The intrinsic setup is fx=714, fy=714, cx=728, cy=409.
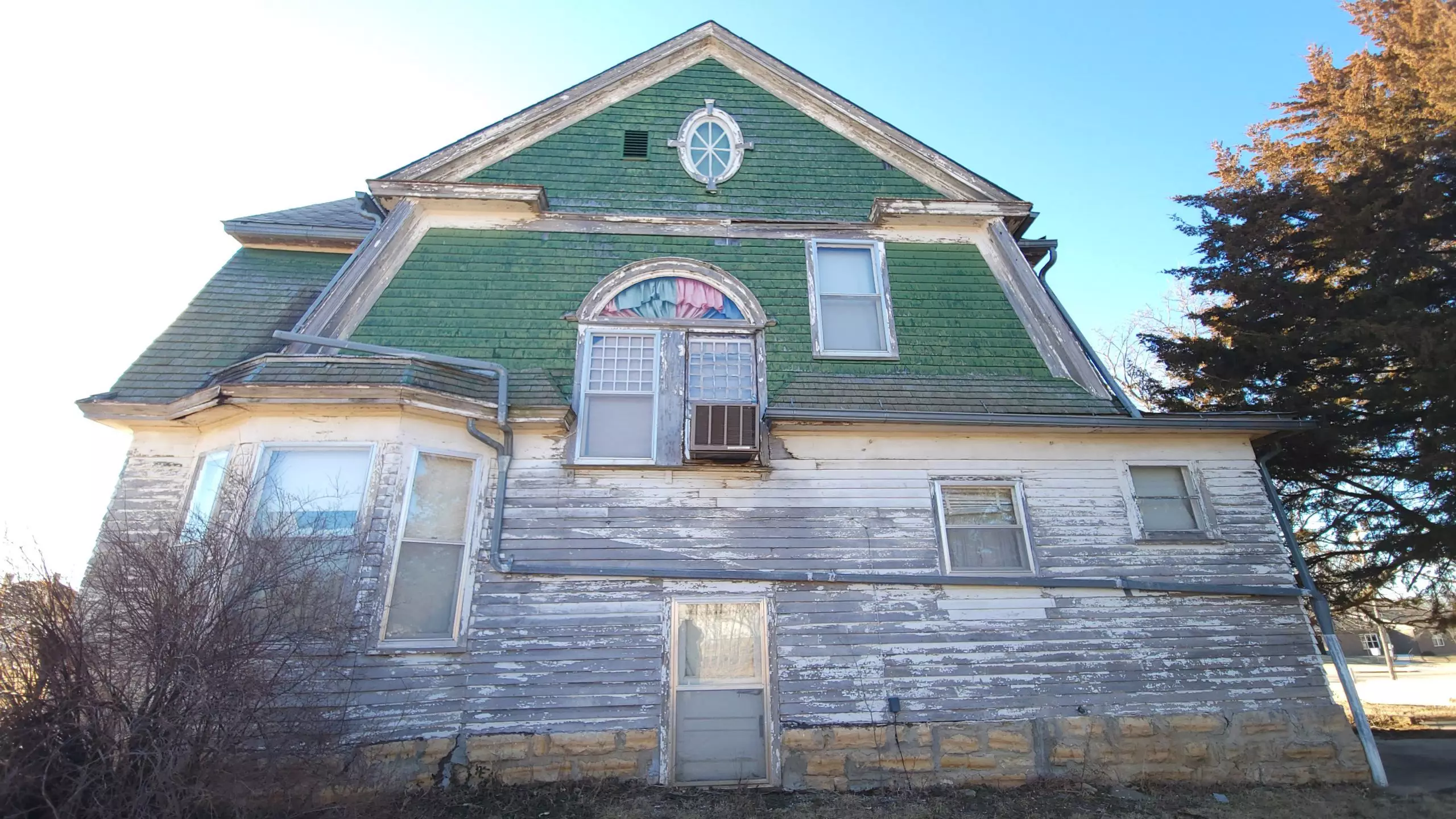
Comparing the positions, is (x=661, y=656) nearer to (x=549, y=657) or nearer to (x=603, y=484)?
(x=549, y=657)

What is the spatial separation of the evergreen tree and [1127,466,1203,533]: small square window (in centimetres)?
295

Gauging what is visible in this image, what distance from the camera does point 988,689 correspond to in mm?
7207

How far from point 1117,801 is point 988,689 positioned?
1.40m

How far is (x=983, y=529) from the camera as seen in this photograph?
26.1 feet

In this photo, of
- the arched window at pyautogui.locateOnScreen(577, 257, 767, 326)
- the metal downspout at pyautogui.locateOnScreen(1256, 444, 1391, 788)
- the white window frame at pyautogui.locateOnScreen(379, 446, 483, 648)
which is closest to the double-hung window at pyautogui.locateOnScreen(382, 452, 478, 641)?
the white window frame at pyautogui.locateOnScreen(379, 446, 483, 648)

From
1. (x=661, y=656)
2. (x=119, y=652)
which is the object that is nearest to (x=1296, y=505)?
(x=661, y=656)

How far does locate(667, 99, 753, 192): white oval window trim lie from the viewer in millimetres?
10266

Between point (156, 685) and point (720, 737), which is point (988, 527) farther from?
point (156, 685)

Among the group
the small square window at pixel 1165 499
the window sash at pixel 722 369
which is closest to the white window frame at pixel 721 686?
the window sash at pixel 722 369

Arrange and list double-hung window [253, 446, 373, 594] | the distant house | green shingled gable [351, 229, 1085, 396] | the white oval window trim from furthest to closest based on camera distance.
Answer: the distant house
the white oval window trim
green shingled gable [351, 229, 1085, 396]
double-hung window [253, 446, 373, 594]

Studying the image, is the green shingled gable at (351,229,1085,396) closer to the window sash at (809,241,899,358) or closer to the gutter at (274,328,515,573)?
the window sash at (809,241,899,358)

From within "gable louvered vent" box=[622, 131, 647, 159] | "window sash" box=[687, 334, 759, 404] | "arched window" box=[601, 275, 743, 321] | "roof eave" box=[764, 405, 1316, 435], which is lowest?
"roof eave" box=[764, 405, 1316, 435]

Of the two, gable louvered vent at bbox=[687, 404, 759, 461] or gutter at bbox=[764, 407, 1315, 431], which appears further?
gutter at bbox=[764, 407, 1315, 431]

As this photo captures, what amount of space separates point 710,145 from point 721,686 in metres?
7.48
